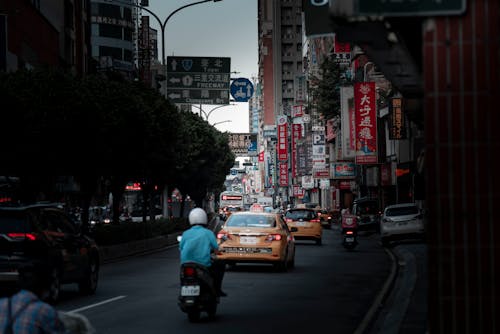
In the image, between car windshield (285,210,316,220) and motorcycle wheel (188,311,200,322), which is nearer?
motorcycle wheel (188,311,200,322)

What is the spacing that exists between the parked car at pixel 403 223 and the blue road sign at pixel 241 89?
1716 centimetres

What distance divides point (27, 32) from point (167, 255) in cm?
2448

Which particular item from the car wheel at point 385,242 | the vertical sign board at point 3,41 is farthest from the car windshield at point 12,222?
the vertical sign board at point 3,41

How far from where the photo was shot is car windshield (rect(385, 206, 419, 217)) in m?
42.6

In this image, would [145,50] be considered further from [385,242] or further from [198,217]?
[198,217]


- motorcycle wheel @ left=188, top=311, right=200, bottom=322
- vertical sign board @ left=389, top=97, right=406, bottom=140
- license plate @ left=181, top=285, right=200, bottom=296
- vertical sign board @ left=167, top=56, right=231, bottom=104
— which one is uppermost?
vertical sign board @ left=167, top=56, right=231, bottom=104

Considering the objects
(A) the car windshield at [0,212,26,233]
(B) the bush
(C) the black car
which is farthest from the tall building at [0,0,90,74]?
(A) the car windshield at [0,212,26,233]

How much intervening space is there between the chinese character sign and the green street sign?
57083 millimetres

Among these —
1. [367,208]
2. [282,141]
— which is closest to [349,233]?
[367,208]

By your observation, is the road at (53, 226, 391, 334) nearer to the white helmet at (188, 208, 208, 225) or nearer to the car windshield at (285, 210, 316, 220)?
the white helmet at (188, 208, 208, 225)

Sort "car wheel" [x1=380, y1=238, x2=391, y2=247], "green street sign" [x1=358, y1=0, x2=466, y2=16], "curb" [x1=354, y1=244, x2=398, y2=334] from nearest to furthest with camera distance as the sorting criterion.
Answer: "green street sign" [x1=358, y1=0, x2=466, y2=16], "curb" [x1=354, y1=244, x2=398, y2=334], "car wheel" [x1=380, y1=238, x2=391, y2=247]

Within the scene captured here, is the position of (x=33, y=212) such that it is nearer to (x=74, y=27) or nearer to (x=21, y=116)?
(x=21, y=116)

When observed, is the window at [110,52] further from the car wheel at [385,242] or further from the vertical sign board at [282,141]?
the car wheel at [385,242]

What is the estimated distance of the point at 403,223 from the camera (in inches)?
1670
